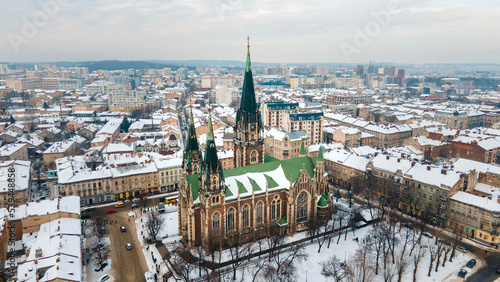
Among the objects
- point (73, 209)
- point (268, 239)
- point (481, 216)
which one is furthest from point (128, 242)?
point (481, 216)

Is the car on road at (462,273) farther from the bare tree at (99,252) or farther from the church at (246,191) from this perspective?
the bare tree at (99,252)

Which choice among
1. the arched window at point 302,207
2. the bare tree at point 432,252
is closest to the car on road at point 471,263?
the bare tree at point 432,252

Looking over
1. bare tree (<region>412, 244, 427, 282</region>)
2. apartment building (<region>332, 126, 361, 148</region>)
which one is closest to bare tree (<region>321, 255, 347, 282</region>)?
bare tree (<region>412, 244, 427, 282</region>)

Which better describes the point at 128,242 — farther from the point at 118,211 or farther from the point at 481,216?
the point at 481,216

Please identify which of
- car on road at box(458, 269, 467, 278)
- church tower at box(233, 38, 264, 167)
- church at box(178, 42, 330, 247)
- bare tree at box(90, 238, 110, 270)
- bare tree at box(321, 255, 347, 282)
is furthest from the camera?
church tower at box(233, 38, 264, 167)

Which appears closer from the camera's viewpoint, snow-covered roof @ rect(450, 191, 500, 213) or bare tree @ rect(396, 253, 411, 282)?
bare tree @ rect(396, 253, 411, 282)

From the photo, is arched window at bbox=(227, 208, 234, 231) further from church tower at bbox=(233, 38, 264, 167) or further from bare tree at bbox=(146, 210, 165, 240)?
bare tree at bbox=(146, 210, 165, 240)
